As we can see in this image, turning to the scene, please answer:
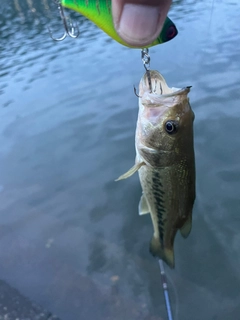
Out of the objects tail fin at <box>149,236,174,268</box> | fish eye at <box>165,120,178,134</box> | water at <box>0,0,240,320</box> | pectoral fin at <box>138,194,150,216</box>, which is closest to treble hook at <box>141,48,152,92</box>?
fish eye at <box>165,120,178,134</box>

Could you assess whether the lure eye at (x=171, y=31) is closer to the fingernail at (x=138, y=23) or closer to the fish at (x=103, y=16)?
the fish at (x=103, y=16)

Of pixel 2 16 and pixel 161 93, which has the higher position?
pixel 161 93

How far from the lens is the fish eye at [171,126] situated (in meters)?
2.43

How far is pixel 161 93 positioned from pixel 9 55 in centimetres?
1326

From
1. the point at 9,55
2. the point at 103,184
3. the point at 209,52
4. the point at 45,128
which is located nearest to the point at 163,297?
the point at 103,184

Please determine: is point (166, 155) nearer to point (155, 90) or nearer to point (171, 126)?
point (171, 126)

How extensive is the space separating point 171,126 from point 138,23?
1.12m

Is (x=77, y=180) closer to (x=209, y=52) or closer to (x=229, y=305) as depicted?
(x=229, y=305)

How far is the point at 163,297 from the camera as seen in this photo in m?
3.90

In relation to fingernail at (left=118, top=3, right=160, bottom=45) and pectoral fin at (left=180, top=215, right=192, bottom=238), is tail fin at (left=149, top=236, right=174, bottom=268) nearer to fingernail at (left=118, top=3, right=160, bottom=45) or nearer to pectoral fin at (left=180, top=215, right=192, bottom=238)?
pectoral fin at (left=180, top=215, right=192, bottom=238)

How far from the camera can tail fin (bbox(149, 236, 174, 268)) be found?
286cm

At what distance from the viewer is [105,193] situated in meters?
5.61

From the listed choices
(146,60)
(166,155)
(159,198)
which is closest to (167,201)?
(159,198)

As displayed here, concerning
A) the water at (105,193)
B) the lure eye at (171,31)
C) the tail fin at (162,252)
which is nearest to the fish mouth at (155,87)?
the lure eye at (171,31)
